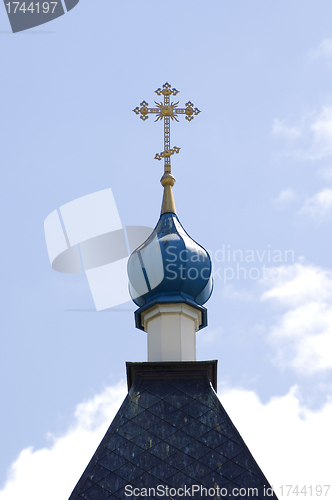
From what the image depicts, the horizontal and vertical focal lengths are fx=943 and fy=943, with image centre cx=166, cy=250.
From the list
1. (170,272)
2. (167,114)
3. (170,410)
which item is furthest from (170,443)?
(167,114)

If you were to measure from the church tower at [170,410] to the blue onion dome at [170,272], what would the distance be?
0.02 m

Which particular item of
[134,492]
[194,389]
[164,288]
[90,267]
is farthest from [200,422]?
[90,267]

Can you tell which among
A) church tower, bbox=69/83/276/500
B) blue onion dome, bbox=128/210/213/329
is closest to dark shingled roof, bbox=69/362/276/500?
church tower, bbox=69/83/276/500

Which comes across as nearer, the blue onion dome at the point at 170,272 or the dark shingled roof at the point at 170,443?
the dark shingled roof at the point at 170,443

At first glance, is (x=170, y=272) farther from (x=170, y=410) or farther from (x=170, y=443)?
(x=170, y=443)

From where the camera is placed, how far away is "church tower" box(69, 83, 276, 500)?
491 inches

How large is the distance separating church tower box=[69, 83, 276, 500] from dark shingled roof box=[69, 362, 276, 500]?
0.01 metres

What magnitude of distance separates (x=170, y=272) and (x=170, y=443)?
326 cm

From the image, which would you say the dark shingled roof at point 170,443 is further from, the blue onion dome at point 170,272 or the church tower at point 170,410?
the blue onion dome at point 170,272

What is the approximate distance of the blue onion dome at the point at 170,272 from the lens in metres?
15.4

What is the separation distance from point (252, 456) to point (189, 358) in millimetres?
2385

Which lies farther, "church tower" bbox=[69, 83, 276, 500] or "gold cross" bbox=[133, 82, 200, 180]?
"gold cross" bbox=[133, 82, 200, 180]

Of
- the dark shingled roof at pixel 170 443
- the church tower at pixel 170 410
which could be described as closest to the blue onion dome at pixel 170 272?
the church tower at pixel 170 410

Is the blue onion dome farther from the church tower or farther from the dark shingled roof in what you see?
the dark shingled roof
